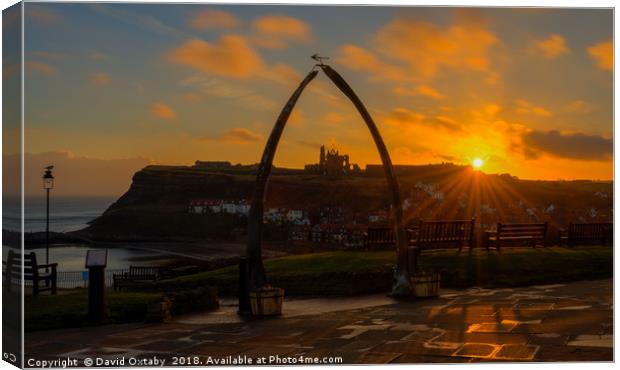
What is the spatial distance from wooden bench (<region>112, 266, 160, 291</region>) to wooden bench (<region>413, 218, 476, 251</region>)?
443 cm

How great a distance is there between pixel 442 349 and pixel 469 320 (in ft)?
4.32

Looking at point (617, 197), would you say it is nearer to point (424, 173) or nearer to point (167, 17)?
point (424, 173)

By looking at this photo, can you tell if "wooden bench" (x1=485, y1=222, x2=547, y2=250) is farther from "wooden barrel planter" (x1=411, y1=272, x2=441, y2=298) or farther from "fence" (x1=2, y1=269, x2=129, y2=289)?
"fence" (x1=2, y1=269, x2=129, y2=289)

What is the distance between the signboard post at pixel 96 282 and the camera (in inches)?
458

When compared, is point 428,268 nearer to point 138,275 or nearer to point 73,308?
point 138,275

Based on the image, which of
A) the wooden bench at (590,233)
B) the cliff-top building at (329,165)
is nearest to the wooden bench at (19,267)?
the cliff-top building at (329,165)

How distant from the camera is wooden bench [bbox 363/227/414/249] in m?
14.4

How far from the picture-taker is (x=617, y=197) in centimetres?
1187

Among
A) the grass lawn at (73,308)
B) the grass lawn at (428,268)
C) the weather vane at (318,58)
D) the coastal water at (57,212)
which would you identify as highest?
the weather vane at (318,58)

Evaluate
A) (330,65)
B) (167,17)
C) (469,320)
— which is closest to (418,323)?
(469,320)

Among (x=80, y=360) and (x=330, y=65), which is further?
(x=330, y=65)

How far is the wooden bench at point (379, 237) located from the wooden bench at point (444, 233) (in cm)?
45

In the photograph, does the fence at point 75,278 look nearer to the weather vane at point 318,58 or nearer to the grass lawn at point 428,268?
the grass lawn at point 428,268

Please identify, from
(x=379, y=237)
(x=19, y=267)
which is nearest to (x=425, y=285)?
(x=379, y=237)
